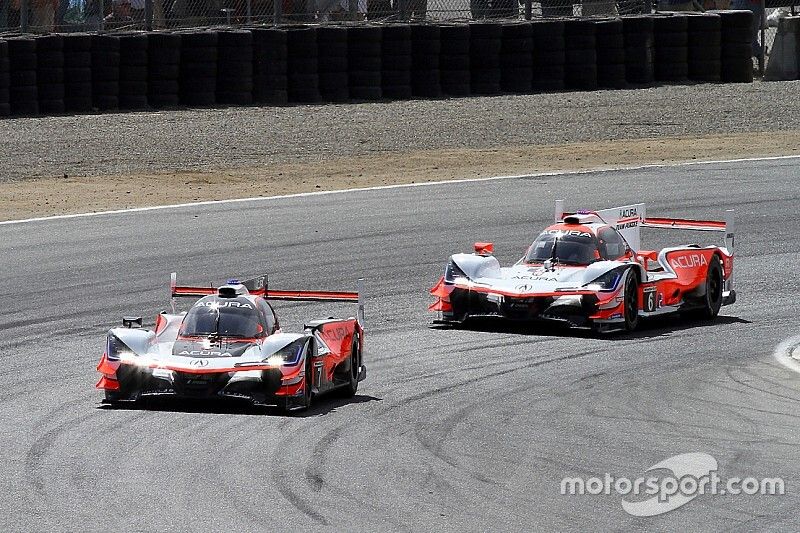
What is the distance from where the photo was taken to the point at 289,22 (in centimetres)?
2953

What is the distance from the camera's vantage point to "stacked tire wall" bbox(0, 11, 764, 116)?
26609 millimetres

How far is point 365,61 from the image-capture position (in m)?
29.0

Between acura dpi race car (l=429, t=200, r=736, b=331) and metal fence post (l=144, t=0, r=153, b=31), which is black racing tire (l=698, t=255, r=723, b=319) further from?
metal fence post (l=144, t=0, r=153, b=31)

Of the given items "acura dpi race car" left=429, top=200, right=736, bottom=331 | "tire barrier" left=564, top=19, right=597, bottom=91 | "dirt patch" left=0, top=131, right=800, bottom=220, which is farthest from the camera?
"tire barrier" left=564, top=19, right=597, bottom=91

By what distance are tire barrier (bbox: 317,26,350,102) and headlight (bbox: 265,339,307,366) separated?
17.5 metres

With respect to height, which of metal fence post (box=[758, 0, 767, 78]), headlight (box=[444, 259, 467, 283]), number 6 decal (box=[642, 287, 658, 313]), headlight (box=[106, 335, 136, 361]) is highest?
metal fence post (box=[758, 0, 767, 78])

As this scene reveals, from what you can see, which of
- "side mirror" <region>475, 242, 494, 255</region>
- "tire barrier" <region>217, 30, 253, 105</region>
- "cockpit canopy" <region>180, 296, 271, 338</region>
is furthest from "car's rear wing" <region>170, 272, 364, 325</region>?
"tire barrier" <region>217, 30, 253, 105</region>

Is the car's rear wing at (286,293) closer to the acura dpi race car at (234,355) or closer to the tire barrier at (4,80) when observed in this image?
the acura dpi race car at (234,355)

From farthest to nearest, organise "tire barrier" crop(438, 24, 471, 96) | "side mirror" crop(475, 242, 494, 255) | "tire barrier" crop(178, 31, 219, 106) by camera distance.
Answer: "tire barrier" crop(438, 24, 471, 96), "tire barrier" crop(178, 31, 219, 106), "side mirror" crop(475, 242, 494, 255)

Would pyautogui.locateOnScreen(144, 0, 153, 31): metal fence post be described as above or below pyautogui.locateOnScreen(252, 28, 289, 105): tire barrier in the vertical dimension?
above

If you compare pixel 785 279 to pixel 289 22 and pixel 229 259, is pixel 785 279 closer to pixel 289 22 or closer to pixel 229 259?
pixel 229 259

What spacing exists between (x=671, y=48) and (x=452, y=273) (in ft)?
58.4

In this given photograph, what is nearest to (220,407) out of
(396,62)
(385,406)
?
(385,406)

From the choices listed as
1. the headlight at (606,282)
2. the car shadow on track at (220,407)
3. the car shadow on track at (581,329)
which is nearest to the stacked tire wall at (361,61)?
the car shadow on track at (581,329)
